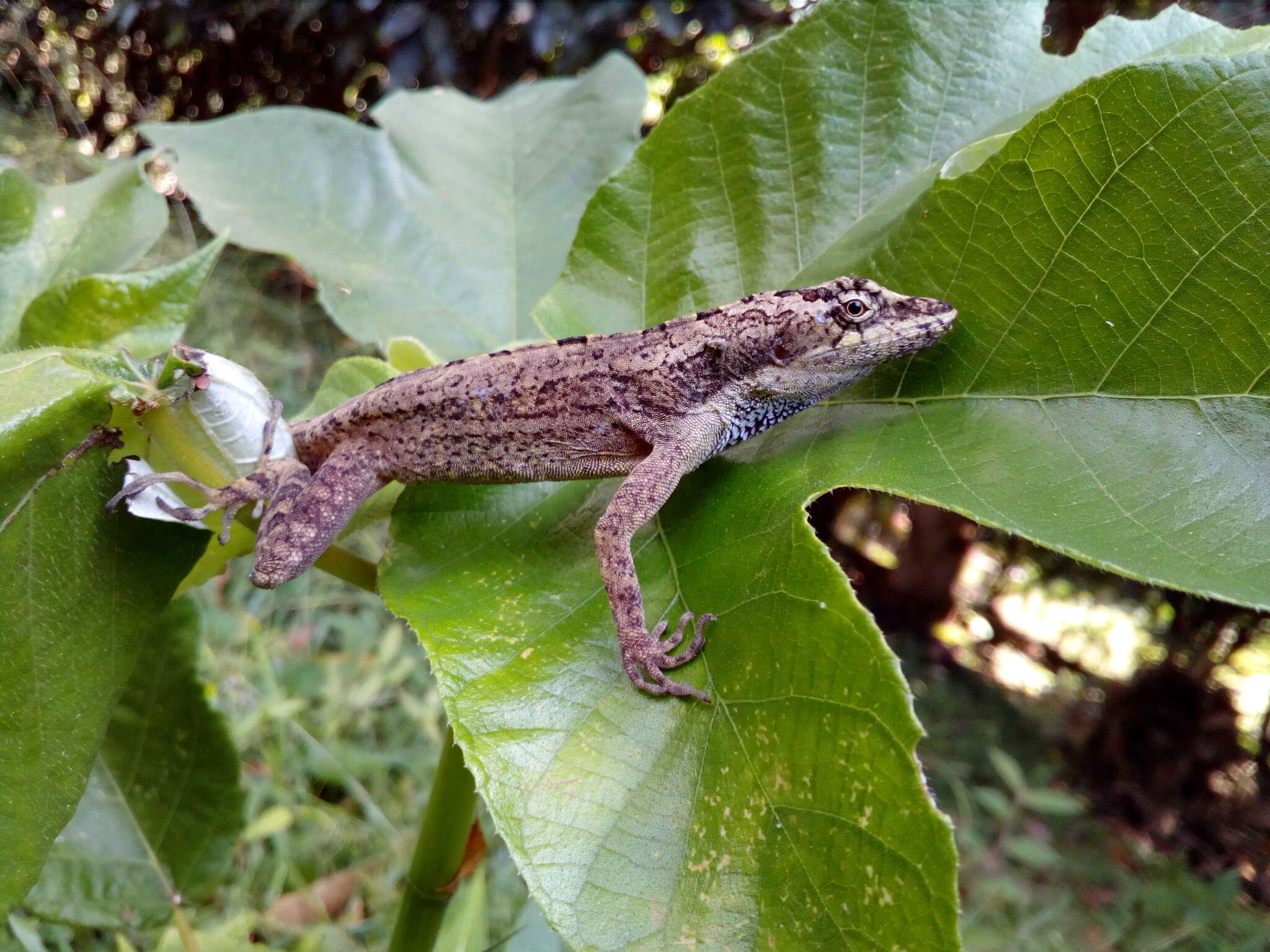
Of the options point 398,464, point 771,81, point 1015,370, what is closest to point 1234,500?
point 1015,370

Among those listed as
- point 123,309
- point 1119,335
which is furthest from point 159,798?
point 1119,335

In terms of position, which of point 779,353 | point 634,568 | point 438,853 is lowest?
point 438,853

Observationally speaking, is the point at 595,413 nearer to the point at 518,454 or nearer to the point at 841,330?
the point at 518,454

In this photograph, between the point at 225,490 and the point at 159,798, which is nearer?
the point at 225,490

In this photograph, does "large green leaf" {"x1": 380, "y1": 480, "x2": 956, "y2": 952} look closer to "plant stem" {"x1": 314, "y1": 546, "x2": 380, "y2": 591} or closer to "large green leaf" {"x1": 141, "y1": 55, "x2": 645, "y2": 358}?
"plant stem" {"x1": 314, "y1": 546, "x2": 380, "y2": 591}

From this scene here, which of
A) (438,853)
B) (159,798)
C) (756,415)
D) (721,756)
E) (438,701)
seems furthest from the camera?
(438,701)

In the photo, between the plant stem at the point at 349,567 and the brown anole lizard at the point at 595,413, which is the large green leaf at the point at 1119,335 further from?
the plant stem at the point at 349,567

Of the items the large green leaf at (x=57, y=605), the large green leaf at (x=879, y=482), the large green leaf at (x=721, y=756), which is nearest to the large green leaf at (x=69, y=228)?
the large green leaf at (x=57, y=605)

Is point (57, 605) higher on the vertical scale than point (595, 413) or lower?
higher
